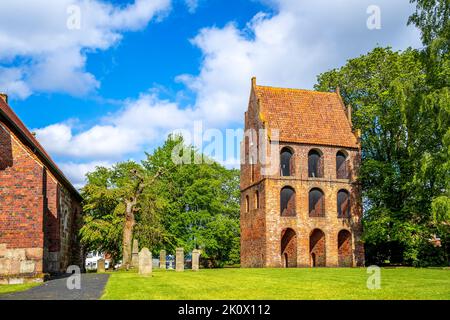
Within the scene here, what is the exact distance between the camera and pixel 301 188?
35.4 metres

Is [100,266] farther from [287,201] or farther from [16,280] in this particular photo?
[16,280]

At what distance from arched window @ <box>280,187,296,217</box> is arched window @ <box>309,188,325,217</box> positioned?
1604mm

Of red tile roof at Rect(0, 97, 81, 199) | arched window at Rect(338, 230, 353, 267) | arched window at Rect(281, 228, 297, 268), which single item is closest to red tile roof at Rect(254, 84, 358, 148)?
arched window at Rect(338, 230, 353, 267)

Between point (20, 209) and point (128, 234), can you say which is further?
point (128, 234)

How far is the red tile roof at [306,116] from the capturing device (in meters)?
36.5

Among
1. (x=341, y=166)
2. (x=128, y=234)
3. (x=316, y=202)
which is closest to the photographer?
(x=128, y=234)

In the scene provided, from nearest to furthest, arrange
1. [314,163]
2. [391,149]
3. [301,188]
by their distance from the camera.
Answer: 1. [301,188]
2. [391,149]
3. [314,163]

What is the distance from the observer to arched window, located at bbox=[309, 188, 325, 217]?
119 feet

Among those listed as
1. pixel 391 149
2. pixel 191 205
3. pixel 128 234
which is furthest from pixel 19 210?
pixel 191 205

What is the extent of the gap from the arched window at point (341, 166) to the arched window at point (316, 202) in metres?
2.16

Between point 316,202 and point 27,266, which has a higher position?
point 316,202

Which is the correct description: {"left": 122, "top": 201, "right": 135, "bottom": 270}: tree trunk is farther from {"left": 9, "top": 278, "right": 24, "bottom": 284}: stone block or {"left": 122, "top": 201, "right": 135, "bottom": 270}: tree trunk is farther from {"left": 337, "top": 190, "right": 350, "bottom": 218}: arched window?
{"left": 337, "top": 190, "right": 350, "bottom": 218}: arched window

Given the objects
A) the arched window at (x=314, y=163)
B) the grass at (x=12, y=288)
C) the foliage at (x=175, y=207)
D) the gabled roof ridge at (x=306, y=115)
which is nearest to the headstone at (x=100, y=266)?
the foliage at (x=175, y=207)

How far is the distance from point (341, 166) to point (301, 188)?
439 centimetres
